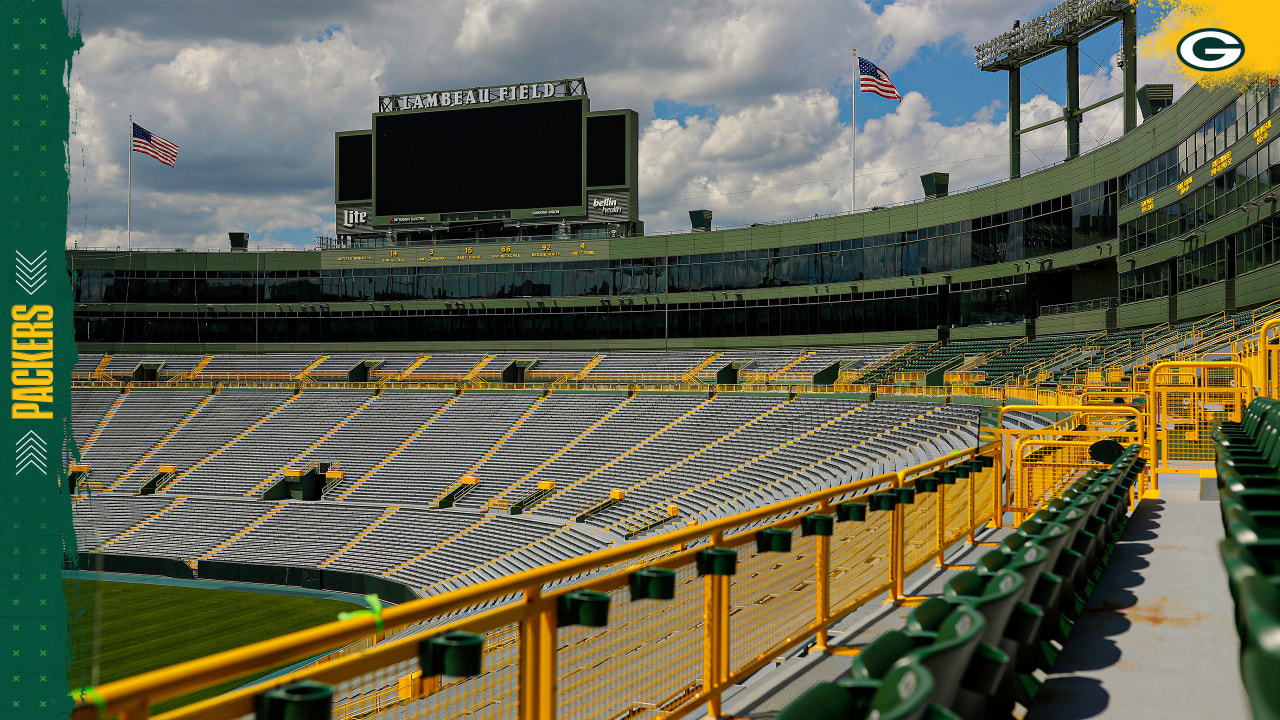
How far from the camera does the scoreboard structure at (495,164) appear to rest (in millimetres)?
55250

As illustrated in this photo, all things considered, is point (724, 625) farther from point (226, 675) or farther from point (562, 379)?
point (562, 379)

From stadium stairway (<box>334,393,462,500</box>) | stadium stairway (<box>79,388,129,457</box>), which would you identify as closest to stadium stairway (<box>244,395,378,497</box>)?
stadium stairway (<box>334,393,462,500</box>)

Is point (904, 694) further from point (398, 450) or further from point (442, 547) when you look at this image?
point (398, 450)

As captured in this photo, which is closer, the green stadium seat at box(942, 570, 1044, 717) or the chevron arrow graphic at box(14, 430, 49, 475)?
the green stadium seat at box(942, 570, 1044, 717)

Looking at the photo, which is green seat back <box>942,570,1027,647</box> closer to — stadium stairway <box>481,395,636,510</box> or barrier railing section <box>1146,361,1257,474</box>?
barrier railing section <box>1146,361,1257,474</box>

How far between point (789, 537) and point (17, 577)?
49.7 metres

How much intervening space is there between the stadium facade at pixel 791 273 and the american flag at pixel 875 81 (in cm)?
774

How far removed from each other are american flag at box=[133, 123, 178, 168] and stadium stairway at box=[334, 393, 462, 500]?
72.9 ft

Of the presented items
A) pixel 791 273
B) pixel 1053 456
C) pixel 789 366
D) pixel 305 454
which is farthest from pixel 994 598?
pixel 791 273

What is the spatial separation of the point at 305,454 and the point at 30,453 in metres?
12.7

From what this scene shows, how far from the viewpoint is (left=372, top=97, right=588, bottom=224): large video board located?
2189 inches

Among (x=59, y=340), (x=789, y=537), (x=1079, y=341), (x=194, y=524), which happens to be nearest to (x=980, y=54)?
(x=1079, y=341)

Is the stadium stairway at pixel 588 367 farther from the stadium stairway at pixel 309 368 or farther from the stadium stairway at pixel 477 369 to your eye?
the stadium stairway at pixel 309 368

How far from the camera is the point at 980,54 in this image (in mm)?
51688
